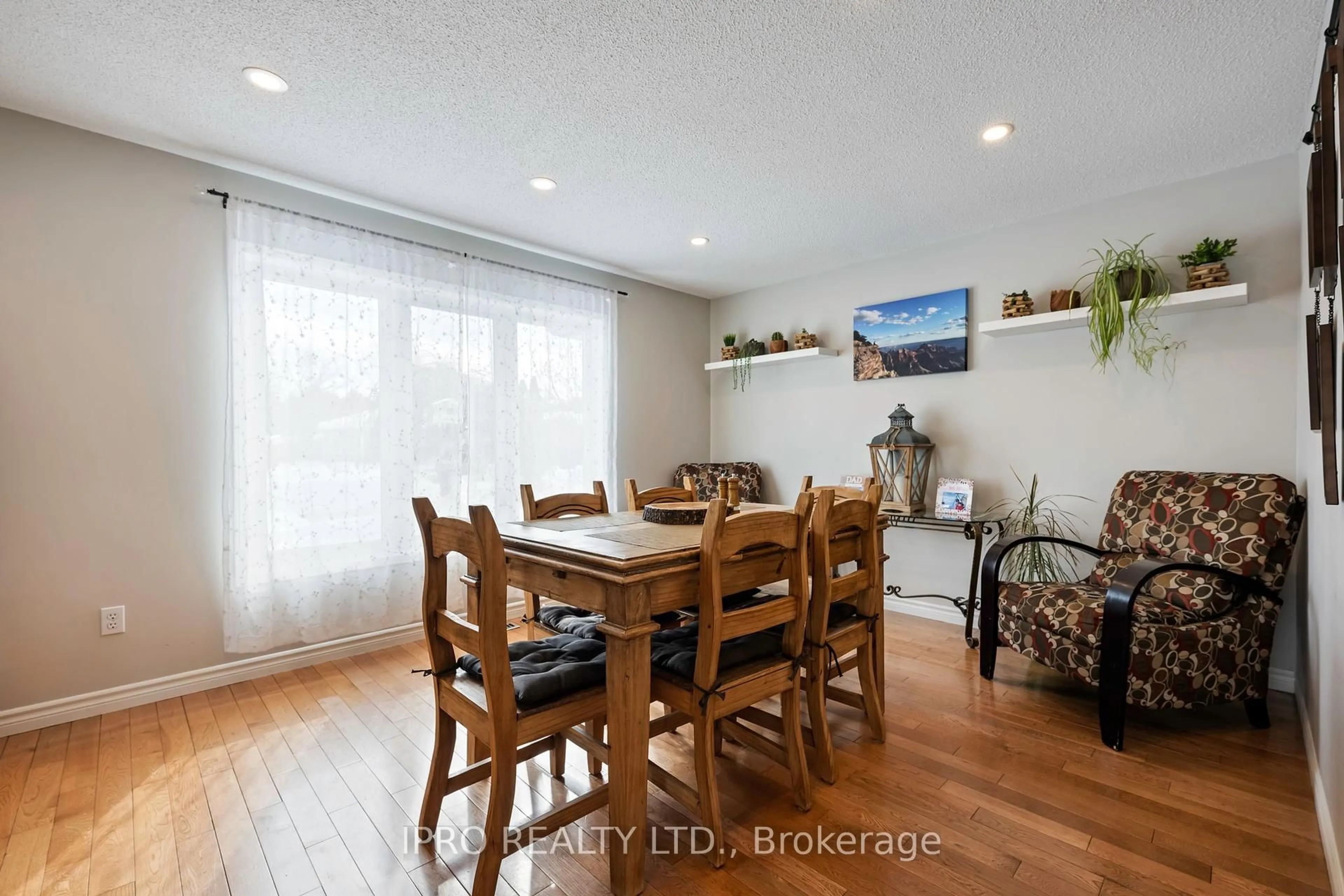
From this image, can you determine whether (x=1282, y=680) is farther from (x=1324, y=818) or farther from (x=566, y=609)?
(x=566, y=609)

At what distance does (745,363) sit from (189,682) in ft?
12.6

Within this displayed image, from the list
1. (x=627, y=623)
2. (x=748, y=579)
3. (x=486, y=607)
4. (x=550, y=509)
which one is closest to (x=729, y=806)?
(x=748, y=579)

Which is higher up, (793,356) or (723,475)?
(793,356)

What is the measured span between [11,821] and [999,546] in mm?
3822

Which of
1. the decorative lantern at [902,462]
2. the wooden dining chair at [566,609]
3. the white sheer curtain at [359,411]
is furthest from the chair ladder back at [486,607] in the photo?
the decorative lantern at [902,462]

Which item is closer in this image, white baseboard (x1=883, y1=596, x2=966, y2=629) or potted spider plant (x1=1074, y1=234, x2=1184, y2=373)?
potted spider plant (x1=1074, y1=234, x2=1184, y2=373)

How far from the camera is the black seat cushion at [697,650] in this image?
1.74 m

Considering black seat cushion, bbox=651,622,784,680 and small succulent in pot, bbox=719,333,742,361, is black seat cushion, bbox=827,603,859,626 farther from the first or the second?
small succulent in pot, bbox=719,333,742,361

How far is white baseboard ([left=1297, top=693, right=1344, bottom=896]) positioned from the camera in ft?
4.79

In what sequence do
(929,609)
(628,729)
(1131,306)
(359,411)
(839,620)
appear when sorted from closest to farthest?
(628,729)
(839,620)
(1131,306)
(359,411)
(929,609)

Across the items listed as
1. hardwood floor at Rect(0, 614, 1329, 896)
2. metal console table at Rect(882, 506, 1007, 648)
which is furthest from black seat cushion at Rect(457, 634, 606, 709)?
metal console table at Rect(882, 506, 1007, 648)

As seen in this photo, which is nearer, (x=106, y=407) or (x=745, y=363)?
(x=106, y=407)

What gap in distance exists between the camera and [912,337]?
3.98 metres

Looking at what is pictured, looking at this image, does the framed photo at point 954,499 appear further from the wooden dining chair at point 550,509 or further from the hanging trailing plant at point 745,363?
the wooden dining chair at point 550,509
